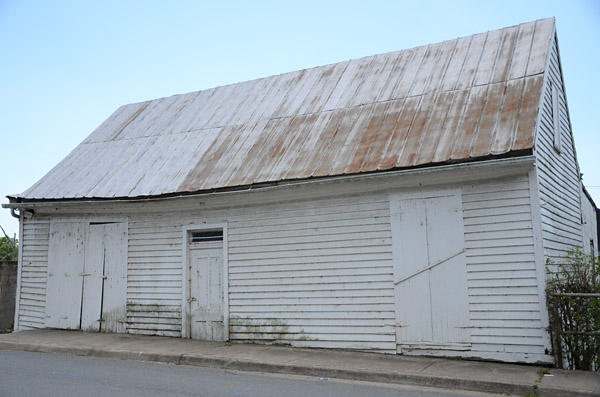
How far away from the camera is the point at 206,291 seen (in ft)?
39.5

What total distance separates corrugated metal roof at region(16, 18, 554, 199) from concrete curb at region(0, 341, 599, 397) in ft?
11.7

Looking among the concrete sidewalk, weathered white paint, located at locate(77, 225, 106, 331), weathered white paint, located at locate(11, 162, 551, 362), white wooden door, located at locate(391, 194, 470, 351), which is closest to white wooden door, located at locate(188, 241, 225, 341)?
weathered white paint, located at locate(11, 162, 551, 362)

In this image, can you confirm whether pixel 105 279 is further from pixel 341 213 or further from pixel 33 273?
pixel 341 213

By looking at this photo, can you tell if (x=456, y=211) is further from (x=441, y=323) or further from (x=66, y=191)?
(x=66, y=191)

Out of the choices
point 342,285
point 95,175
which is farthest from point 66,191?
point 342,285

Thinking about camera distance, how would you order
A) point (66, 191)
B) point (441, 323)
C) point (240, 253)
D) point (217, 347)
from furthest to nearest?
point (66, 191) → point (240, 253) → point (217, 347) → point (441, 323)

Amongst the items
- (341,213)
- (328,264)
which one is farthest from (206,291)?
(341,213)

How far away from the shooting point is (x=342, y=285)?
1043cm

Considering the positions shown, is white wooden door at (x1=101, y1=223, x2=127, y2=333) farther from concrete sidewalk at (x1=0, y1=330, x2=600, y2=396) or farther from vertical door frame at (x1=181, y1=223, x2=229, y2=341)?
vertical door frame at (x1=181, y1=223, x2=229, y2=341)

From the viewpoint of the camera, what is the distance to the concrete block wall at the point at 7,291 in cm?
1673

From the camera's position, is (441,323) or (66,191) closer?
(441,323)

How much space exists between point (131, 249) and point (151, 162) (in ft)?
7.74

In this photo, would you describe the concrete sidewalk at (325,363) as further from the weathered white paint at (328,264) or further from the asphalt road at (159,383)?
the weathered white paint at (328,264)

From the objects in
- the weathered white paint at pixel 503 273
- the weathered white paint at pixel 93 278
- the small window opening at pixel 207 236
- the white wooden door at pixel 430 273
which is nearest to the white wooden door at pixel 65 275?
the weathered white paint at pixel 93 278
